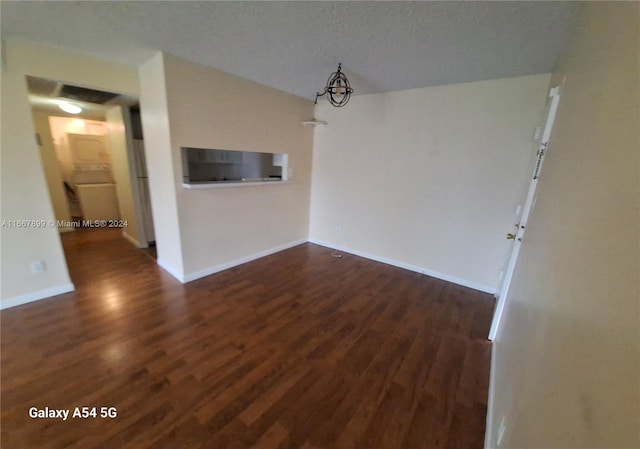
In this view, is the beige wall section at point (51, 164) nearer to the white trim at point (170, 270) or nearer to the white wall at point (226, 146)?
the white trim at point (170, 270)

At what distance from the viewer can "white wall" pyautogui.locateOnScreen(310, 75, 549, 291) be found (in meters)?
2.78

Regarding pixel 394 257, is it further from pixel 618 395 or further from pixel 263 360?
pixel 618 395

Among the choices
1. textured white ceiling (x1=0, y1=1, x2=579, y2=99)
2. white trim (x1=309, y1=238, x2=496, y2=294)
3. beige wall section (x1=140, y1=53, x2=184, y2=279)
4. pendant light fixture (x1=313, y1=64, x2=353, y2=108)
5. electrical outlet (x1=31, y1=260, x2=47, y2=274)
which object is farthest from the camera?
white trim (x1=309, y1=238, x2=496, y2=294)

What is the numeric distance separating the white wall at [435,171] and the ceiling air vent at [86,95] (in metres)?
2.92

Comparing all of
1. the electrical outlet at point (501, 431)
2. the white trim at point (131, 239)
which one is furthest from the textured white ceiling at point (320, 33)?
→ the white trim at point (131, 239)

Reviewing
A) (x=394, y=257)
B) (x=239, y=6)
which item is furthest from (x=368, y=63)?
(x=394, y=257)

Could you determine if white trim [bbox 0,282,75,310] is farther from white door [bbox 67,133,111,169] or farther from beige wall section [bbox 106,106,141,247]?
white door [bbox 67,133,111,169]

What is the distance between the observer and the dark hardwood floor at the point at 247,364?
4.62 feet

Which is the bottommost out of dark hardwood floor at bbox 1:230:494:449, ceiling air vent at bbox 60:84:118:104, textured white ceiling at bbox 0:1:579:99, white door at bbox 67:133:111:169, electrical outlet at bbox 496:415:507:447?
dark hardwood floor at bbox 1:230:494:449

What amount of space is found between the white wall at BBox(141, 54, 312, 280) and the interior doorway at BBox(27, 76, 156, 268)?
107 centimetres

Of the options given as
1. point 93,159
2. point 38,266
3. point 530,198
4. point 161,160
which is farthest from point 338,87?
point 93,159

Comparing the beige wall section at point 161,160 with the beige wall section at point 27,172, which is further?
the beige wall section at point 161,160

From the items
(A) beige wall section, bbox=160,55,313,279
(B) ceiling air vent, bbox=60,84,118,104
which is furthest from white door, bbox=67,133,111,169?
(A) beige wall section, bbox=160,55,313,279

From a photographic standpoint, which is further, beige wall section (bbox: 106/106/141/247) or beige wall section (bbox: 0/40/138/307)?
beige wall section (bbox: 106/106/141/247)
